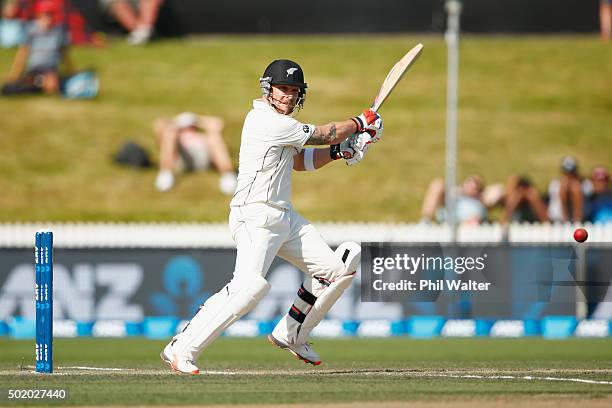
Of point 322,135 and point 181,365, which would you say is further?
point 322,135

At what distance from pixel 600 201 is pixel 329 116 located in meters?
6.95

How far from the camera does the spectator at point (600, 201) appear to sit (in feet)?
48.5

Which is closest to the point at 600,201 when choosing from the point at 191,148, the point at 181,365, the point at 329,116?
the point at 329,116

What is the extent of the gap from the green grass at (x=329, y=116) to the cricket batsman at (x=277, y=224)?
434 inches

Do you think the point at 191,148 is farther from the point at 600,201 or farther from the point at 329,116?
the point at 600,201

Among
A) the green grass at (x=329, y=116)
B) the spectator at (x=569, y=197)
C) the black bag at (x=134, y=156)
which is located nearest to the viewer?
the spectator at (x=569, y=197)

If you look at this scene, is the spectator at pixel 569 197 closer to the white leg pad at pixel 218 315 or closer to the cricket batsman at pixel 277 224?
the cricket batsman at pixel 277 224

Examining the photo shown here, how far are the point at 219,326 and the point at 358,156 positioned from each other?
1.34 metres

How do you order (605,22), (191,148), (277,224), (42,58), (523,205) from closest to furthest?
(277,224) < (523,205) < (191,148) < (42,58) < (605,22)

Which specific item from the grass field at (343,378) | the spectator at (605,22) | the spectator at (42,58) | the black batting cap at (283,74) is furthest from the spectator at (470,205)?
the spectator at (605,22)

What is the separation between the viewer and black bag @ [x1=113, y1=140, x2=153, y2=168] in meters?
19.9

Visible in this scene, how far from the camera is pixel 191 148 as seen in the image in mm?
19141

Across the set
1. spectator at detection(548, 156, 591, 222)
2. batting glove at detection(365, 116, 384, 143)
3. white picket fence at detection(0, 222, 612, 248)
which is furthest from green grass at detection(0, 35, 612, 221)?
batting glove at detection(365, 116, 384, 143)

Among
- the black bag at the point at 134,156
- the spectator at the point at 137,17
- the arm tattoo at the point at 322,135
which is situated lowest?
the black bag at the point at 134,156
